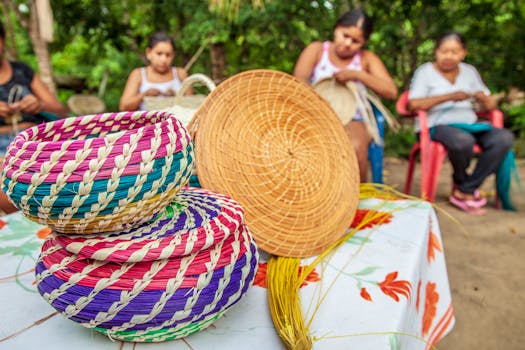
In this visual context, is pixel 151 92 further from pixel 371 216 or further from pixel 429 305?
pixel 429 305

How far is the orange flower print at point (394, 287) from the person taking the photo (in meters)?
1.14

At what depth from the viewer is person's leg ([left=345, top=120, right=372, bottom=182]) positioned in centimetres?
240

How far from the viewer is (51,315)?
3.29 feet

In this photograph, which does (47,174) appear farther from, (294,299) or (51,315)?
(294,299)

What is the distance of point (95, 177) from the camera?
0.75 metres

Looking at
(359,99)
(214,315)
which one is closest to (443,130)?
(359,99)

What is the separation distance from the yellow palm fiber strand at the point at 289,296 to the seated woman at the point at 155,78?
2.08m

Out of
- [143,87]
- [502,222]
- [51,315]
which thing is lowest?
[502,222]

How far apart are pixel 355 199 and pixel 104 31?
5.03 meters

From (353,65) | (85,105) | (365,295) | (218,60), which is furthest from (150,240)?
(85,105)

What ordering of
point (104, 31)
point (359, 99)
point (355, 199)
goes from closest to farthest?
point (355, 199) < point (359, 99) < point (104, 31)

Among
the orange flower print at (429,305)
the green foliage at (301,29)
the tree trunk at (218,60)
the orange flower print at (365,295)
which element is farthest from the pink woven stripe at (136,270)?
the tree trunk at (218,60)

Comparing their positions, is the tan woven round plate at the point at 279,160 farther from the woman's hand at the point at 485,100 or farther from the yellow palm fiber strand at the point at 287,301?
the woman's hand at the point at 485,100

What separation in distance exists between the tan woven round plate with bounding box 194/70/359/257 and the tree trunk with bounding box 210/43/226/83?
380cm
